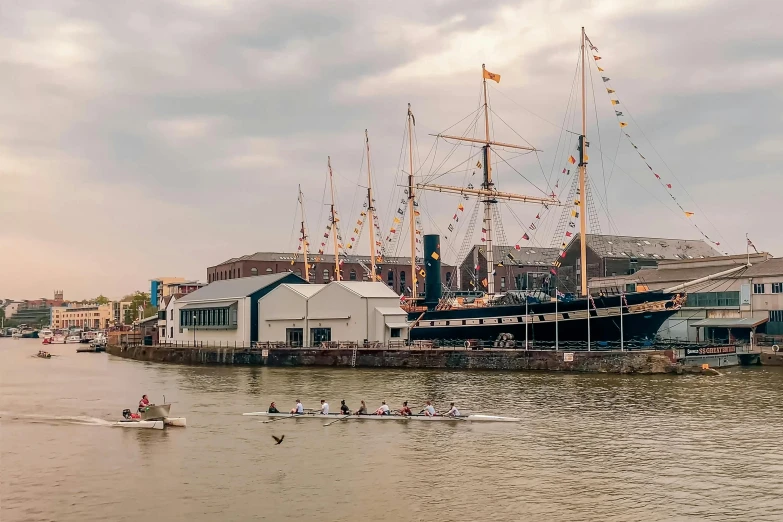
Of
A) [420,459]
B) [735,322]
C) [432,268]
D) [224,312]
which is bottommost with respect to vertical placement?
[420,459]

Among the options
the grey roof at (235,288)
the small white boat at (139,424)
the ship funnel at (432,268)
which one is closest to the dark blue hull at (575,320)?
the ship funnel at (432,268)

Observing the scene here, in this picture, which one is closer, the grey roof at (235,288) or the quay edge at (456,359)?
the quay edge at (456,359)

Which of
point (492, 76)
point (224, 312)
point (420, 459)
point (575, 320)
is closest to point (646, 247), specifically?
point (492, 76)

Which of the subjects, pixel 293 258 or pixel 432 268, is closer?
pixel 432 268

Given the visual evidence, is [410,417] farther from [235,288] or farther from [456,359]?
[235,288]

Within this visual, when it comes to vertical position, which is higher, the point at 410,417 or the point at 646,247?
the point at 646,247

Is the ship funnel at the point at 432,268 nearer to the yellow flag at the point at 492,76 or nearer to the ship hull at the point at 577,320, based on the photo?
the ship hull at the point at 577,320

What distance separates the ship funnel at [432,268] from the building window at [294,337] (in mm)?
15197

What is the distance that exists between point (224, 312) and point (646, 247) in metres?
68.5

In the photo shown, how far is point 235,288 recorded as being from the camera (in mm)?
89688

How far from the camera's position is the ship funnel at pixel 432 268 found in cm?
8450

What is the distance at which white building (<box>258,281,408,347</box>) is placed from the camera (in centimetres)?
7431

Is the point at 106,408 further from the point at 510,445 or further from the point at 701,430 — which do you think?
the point at 701,430

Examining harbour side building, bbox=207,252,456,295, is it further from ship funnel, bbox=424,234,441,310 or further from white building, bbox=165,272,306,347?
Answer: ship funnel, bbox=424,234,441,310
